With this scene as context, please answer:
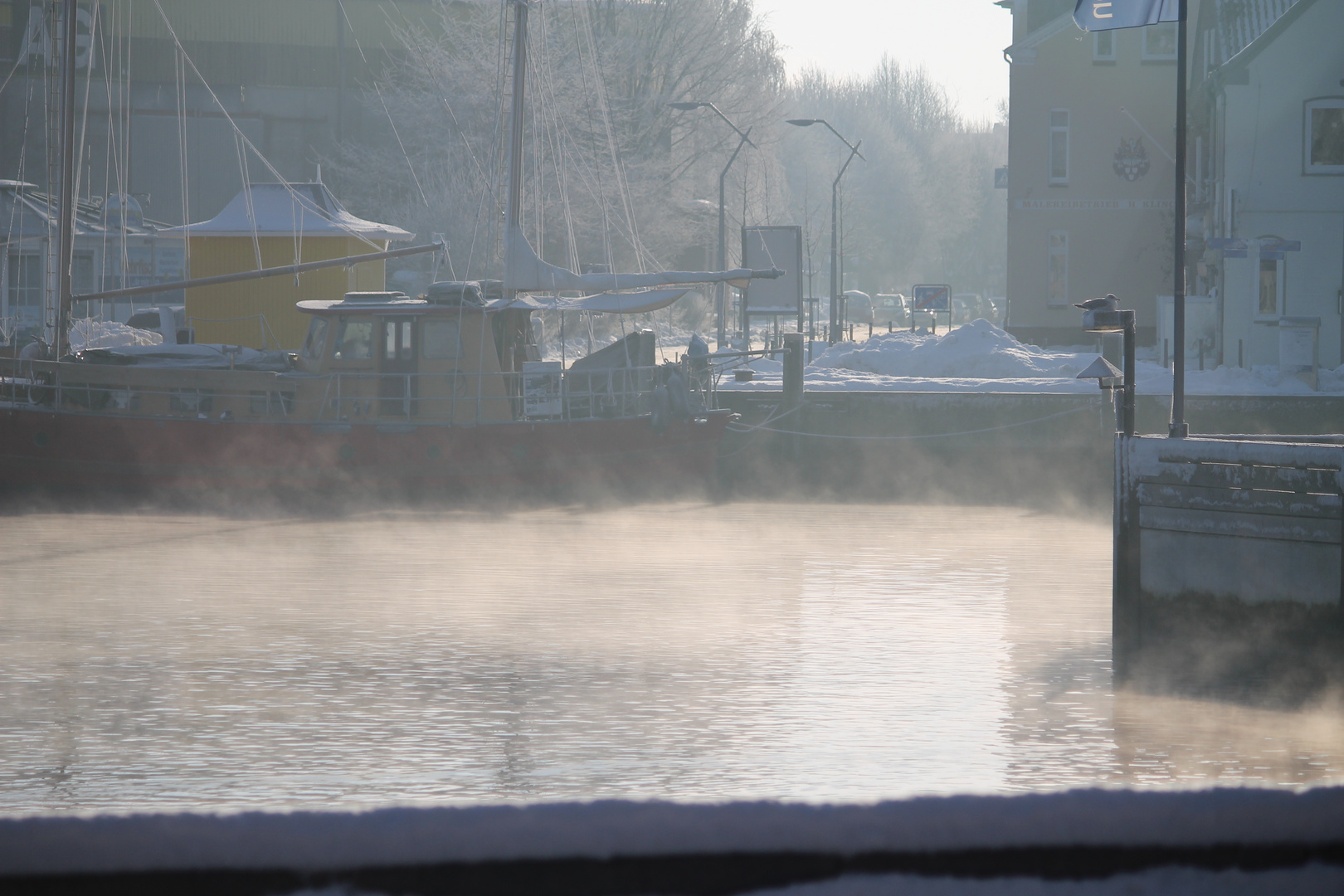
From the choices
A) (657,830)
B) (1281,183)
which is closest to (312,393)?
(657,830)

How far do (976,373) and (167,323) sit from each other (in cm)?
1488

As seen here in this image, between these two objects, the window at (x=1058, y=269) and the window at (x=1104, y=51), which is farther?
the window at (x=1058, y=269)

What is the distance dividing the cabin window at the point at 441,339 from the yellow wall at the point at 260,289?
9527mm

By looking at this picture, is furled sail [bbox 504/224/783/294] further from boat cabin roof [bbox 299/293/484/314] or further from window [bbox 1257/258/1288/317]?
window [bbox 1257/258/1288/317]

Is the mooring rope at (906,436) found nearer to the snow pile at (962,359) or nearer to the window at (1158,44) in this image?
the snow pile at (962,359)

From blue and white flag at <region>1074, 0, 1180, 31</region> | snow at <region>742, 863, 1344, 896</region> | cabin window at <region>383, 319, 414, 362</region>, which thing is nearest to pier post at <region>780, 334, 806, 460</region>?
cabin window at <region>383, 319, 414, 362</region>

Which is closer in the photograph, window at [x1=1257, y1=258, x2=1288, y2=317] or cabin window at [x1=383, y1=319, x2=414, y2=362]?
cabin window at [x1=383, y1=319, x2=414, y2=362]

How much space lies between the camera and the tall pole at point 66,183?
72.7 ft

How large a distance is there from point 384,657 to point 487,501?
10259mm

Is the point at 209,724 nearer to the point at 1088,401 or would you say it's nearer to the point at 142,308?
the point at 1088,401

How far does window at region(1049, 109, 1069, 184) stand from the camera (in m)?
42.5

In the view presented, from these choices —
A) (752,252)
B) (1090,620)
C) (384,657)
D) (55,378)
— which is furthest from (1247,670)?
(752,252)

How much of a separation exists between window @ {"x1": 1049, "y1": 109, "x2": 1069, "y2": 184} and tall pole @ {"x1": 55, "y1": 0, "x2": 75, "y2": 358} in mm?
27510

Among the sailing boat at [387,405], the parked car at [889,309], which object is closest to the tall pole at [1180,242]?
the sailing boat at [387,405]
